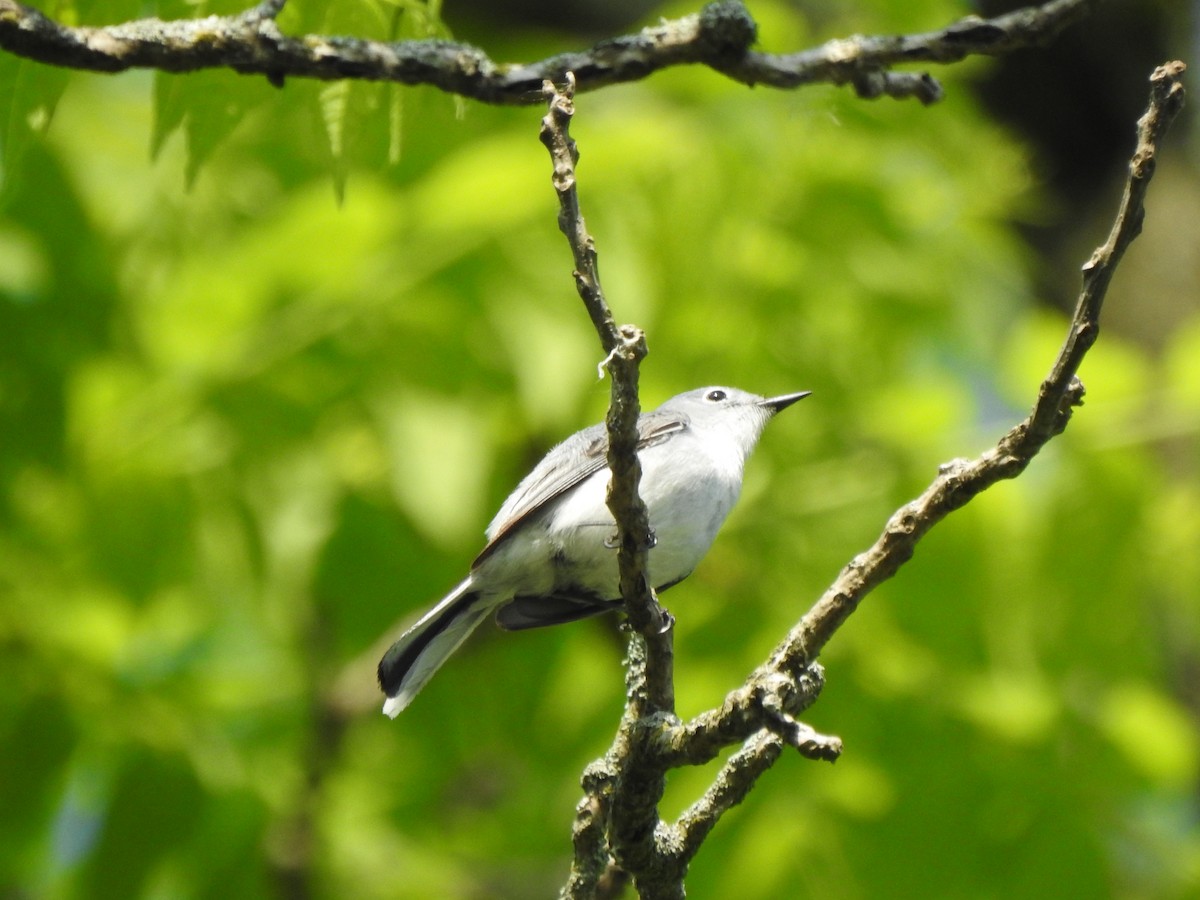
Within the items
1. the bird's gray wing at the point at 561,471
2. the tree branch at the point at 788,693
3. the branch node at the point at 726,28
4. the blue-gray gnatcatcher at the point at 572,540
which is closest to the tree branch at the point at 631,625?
the tree branch at the point at 788,693

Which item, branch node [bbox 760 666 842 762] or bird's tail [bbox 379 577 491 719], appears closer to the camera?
branch node [bbox 760 666 842 762]

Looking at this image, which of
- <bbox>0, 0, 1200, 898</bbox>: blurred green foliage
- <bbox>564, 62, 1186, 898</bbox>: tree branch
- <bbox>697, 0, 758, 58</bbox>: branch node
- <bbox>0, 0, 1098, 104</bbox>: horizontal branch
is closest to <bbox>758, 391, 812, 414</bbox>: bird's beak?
<bbox>0, 0, 1200, 898</bbox>: blurred green foliage

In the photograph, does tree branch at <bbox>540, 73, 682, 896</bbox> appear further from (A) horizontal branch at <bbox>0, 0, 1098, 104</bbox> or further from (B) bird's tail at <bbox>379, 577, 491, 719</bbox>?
(B) bird's tail at <bbox>379, 577, 491, 719</bbox>

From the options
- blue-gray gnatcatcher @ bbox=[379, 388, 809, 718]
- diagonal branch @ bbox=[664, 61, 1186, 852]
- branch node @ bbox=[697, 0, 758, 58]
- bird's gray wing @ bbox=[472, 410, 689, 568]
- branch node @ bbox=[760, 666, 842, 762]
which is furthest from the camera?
bird's gray wing @ bbox=[472, 410, 689, 568]

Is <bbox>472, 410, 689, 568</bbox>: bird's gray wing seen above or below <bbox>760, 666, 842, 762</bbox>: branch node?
above

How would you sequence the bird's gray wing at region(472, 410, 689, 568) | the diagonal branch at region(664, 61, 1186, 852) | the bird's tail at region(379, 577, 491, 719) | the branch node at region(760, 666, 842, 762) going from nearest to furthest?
the branch node at region(760, 666, 842, 762) → the diagonal branch at region(664, 61, 1186, 852) → the bird's tail at region(379, 577, 491, 719) → the bird's gray wing at region(472, 410, 689, 568)

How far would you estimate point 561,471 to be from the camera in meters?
3.67

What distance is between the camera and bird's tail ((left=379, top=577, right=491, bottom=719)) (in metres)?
3.14

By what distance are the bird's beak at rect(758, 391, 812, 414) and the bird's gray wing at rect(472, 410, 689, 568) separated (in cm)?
45

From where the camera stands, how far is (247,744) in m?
5.27

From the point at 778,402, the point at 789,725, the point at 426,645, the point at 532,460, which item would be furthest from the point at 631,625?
the point at 532,460

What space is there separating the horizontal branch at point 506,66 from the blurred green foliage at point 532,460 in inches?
53.1

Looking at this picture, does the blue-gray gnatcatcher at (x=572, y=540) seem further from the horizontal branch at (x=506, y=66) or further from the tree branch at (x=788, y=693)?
the horizontal branch at (x=506, y=66)

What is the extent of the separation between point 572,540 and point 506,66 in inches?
53.4
